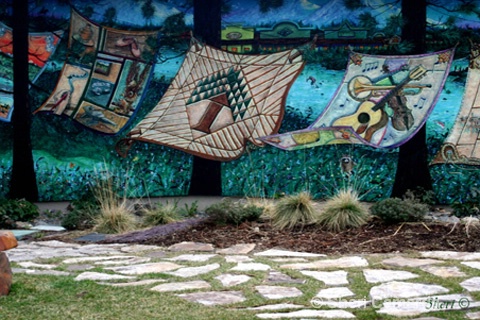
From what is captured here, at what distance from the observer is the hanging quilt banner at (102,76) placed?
41.1 ft

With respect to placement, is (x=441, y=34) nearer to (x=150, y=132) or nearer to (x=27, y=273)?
(x=150, y=132)

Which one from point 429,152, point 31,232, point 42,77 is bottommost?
point 31,232

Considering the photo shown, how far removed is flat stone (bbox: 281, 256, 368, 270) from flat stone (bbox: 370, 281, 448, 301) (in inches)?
29.5

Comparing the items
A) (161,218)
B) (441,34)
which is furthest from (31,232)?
(441,34)

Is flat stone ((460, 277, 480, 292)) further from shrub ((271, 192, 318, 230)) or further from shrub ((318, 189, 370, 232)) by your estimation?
shrub ((271, 192, 318, 230))

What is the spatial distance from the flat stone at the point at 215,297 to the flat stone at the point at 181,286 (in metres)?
0.17

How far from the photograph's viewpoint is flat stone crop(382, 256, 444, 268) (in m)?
5.71

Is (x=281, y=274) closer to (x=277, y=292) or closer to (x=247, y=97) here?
(x=277, y=292)

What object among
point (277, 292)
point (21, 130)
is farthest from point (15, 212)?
point (277, 292)

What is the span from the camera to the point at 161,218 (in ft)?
28.4

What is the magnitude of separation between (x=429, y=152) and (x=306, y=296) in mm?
7539

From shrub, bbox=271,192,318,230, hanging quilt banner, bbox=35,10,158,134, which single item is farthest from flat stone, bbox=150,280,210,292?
hanging quilt banner, bbox=35,10,158,134

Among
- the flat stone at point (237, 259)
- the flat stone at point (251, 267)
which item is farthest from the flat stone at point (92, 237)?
the flat stone at point (251, 267)

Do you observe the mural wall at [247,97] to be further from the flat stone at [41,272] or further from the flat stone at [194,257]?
the flat stone at [41,272]
